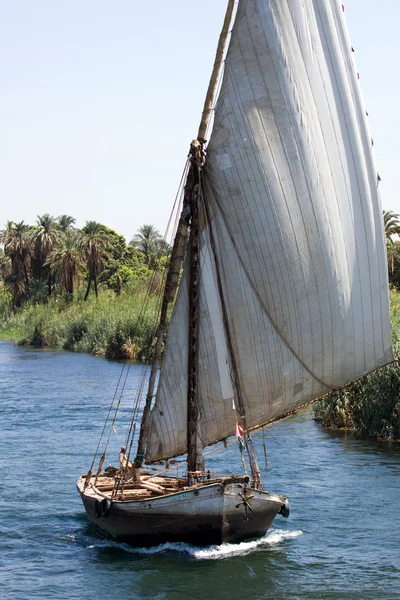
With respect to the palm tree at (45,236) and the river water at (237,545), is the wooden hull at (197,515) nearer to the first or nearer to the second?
the river water at (237,545)

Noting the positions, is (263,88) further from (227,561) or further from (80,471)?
(80,471)

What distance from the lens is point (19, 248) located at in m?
96.8

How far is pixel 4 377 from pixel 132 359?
10543mm

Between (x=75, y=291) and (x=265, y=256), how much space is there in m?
66.4

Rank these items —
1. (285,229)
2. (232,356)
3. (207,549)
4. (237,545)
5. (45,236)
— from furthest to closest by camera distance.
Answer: (45,236) → (232,356) → (285,229) → (237,545) → (207,549)

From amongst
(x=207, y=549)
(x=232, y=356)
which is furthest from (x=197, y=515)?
(x=232, y=356)

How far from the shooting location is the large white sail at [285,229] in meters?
21.0

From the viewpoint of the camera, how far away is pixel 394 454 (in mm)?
30000

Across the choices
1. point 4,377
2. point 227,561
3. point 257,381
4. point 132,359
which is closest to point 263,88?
point 257,381

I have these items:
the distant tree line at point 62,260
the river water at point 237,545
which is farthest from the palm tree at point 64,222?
the river water at point 237,545

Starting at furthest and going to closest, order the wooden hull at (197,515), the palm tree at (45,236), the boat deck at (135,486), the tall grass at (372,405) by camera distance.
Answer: the palm tree at (45,236), the tall grass at (372,405), the boat deck at (135,486), the wooden hull at (197,515)

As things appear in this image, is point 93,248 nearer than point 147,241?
Yes

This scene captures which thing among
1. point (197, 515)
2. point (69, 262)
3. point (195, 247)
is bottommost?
point (197, 515)

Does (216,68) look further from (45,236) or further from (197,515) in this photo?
(45,236)
